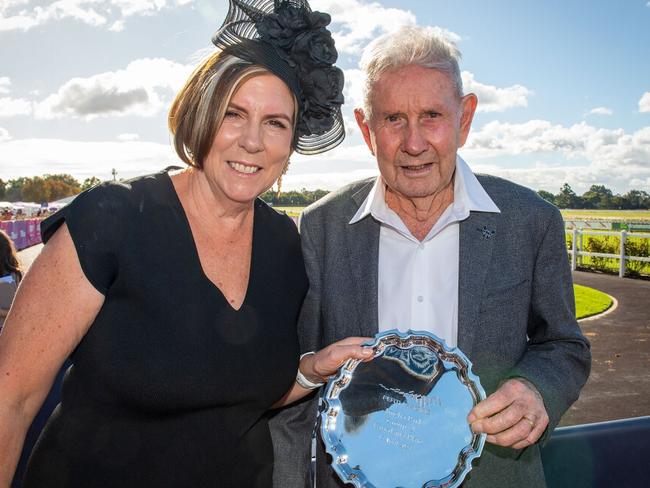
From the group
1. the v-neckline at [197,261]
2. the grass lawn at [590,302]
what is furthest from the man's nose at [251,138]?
the grass lawn at [590,302]

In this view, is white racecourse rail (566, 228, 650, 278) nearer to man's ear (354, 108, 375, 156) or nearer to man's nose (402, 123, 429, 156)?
man's ear (354, 108, 375, 156)

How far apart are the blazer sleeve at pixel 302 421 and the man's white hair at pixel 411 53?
75 centimetres

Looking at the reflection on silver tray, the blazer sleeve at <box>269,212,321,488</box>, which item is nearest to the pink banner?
the blazer sleeve at <box>269,212,321,488</box>

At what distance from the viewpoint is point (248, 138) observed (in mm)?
2148

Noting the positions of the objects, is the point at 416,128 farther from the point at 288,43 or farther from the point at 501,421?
the point at 501,421

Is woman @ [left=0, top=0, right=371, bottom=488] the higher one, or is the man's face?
the man's face

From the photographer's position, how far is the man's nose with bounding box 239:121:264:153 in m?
2.14

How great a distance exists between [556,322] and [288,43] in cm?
151

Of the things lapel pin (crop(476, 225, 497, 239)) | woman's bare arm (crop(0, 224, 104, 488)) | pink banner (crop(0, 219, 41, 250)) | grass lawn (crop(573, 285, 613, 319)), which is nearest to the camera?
woman's bare arm (crop(0, 224, 104, 488))

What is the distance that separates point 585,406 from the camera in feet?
22.3

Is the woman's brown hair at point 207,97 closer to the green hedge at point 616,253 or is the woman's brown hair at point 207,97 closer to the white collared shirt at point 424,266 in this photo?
the white collared shirt at point 424,266

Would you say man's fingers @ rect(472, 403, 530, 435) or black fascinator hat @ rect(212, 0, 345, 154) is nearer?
man's fingers @ rect(472, 403, 530, 435)

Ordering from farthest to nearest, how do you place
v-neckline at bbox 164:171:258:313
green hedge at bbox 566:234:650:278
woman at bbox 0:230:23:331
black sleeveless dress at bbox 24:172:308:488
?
1. green hedge at bbox 566:234:650:278
2. woman at bbox 0:230:23:331
3. v-neckline at bbox 164:171:258:313
4. black sleeveless dress at bbox 24:172:308:488

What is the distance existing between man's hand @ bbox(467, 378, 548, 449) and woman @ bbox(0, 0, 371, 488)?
473mm
